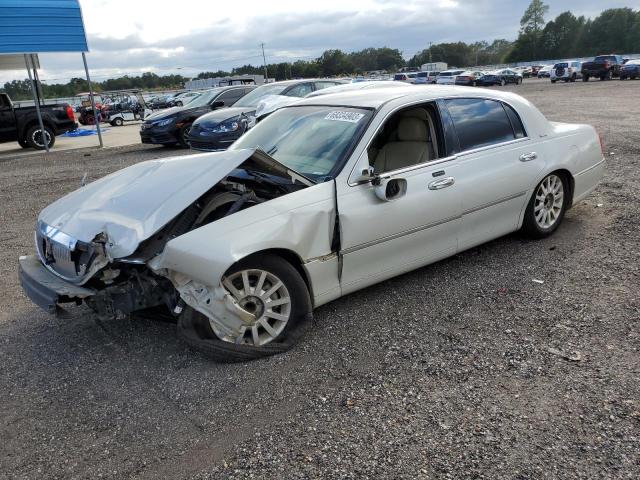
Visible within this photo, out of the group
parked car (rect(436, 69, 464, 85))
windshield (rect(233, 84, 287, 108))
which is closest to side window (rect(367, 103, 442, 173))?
windshield (rect(233, 84, 287, 108))

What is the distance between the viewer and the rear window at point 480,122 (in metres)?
4.52

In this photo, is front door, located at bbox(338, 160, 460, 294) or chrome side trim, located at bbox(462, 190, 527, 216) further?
chrome side trim, located at bbox(462, 190, 527, 216)

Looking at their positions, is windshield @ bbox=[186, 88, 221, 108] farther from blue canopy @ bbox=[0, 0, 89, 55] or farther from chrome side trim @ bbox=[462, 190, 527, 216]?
chrome side trim @ bbox=[462, 190, 527, 216]

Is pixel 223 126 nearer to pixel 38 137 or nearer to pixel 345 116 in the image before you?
pixel 345 116

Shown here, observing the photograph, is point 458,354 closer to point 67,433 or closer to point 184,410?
point 184,410

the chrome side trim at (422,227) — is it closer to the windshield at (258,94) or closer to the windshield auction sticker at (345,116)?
the windshield auction sticker at (345,116)

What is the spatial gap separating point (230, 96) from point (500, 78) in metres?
41.1

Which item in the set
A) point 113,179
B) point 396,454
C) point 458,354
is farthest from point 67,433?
point 458,354

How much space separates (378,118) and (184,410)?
248 centimetres

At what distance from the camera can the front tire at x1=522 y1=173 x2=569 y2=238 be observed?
5.08 m

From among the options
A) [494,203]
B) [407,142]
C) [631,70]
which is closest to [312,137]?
[407,142]

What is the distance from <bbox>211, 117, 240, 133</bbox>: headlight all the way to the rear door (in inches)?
281

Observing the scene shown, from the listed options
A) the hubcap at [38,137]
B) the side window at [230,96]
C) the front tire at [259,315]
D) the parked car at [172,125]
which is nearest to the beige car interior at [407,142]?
the front tire at [259,315]

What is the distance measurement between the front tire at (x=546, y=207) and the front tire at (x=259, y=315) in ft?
8.79
